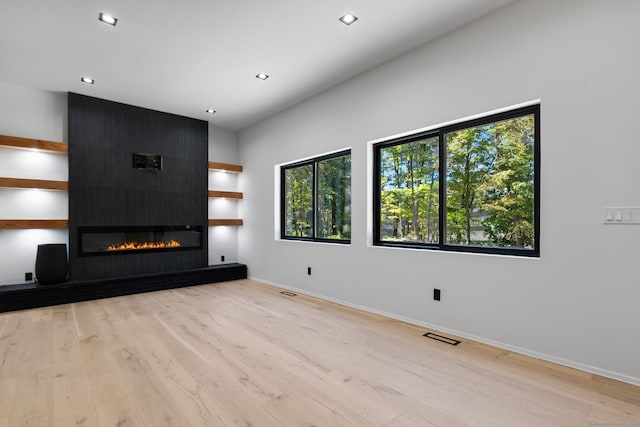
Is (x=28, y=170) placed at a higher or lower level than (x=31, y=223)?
higher

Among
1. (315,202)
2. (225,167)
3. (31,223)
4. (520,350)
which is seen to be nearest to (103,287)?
(31,223)

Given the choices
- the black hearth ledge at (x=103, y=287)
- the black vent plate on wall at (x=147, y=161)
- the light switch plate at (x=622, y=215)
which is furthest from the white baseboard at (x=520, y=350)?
the black vent plate on wall at (x=147, y=161)

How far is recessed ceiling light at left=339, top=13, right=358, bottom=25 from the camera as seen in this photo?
269cm

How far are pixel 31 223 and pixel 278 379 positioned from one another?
414cm

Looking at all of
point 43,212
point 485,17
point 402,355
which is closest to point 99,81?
point 43,212

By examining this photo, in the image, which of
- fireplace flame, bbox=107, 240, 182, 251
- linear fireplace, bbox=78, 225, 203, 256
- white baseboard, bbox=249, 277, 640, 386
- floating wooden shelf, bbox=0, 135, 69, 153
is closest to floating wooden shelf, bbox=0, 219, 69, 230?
linear fireplace, bbox=78, 225, 203, 256

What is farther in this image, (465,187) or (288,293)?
(288,293)

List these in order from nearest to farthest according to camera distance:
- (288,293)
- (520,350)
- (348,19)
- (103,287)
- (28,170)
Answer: (520,350) → (348,19) → (28,170) → (103,287) → (288,293)

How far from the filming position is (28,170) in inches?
165

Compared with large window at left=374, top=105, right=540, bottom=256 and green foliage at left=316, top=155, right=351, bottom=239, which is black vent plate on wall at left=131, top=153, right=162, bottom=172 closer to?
green foliage at left=316, top=155, right=351, bottom=239

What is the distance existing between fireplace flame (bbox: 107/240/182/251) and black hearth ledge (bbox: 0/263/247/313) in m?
0.48

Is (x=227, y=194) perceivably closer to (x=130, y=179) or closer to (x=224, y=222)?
(x=224, y=222)

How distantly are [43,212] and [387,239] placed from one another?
4.62 metres

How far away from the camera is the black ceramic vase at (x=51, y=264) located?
398cm
